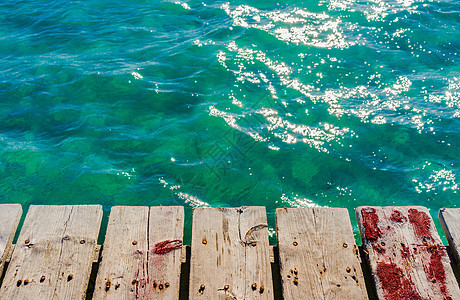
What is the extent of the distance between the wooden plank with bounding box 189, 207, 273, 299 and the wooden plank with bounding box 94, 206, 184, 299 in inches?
5.9

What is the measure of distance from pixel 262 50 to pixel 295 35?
89 cm

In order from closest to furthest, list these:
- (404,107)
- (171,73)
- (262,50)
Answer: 1. (404,107)
2. (171,73)
3. (262,50)

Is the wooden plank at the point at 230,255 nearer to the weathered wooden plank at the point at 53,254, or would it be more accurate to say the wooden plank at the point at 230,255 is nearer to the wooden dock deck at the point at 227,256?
the wooden dock deck at the point at 227,256

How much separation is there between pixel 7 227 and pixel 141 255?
3.76 feet

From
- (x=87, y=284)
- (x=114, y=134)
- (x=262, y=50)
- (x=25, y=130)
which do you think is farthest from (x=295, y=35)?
(x=87, y=284)

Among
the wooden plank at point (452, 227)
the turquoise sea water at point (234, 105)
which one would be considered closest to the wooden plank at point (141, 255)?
the turquoise sea water at point (234, 105)

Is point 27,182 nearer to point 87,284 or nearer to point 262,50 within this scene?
point 87,284

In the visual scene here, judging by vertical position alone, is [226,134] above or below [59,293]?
below

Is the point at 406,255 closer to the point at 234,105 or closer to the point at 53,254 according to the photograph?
the point at 53,254

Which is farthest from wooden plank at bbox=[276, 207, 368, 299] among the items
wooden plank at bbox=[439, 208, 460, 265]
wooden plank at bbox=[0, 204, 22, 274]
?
wooden plank at bbox=[0, 204, 22, 274]

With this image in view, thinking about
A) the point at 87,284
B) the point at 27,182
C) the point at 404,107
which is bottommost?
the point at 27,182

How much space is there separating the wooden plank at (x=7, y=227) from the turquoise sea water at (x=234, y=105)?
1774 mm

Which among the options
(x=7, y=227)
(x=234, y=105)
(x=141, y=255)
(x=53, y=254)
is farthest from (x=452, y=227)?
(x=234, y=105)

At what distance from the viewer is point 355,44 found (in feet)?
25.6
